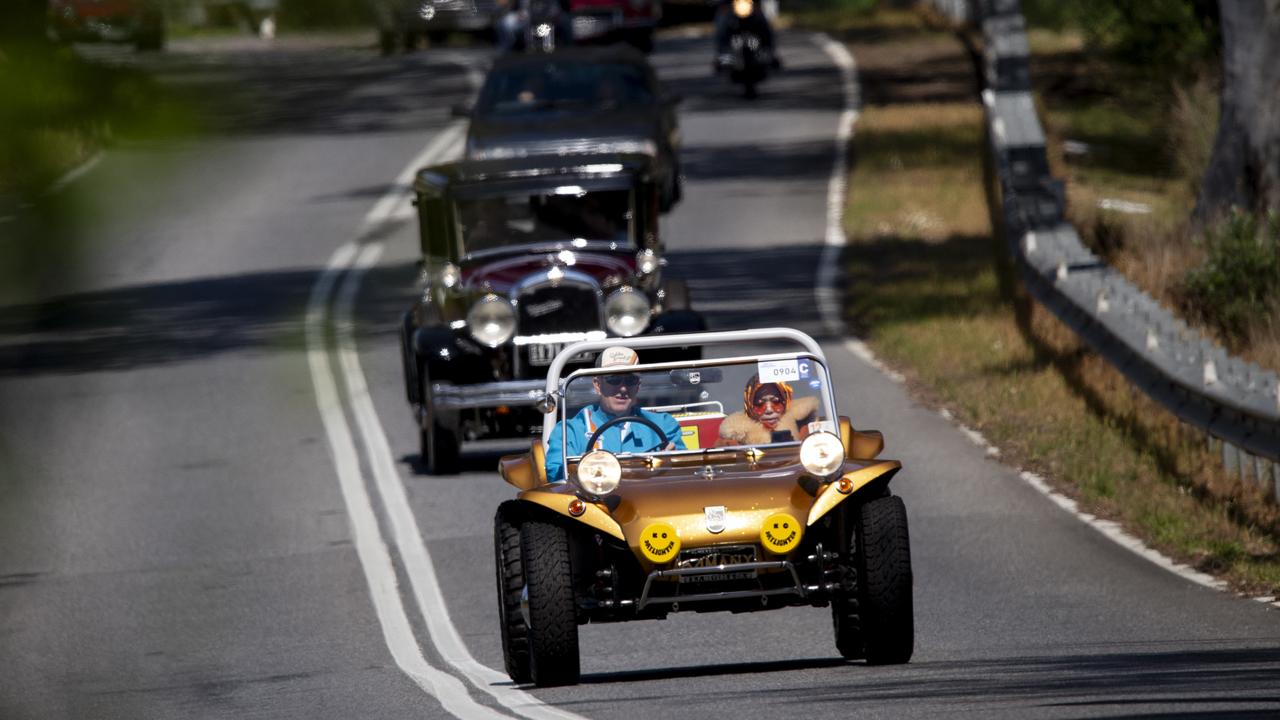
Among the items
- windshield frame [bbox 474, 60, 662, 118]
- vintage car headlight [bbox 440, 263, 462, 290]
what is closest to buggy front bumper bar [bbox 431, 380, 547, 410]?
vintage car headlight [bbox 440, 263, 462, 290]

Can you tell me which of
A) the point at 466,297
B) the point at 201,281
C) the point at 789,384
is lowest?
the point at 201,281

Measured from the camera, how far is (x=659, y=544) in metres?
8.02

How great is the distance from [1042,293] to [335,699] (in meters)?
9.22

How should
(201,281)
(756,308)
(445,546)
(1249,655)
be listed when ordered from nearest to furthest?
(1249,655) → (445,546) → (756,308) → (201,281)

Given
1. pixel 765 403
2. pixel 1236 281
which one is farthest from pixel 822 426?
→ pixel 1236 281

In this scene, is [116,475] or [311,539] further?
[116,475]

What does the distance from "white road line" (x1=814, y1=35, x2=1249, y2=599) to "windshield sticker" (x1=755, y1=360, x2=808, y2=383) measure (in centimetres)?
267

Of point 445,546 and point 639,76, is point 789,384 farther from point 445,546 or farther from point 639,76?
point 639,76

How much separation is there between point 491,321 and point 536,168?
1531 millimetres

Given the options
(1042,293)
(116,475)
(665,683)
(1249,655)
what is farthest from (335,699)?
(1042,293)

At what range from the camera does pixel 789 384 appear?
9.13m

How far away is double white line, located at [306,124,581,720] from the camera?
8664mm

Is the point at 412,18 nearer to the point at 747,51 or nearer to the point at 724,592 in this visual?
the point at 724,592

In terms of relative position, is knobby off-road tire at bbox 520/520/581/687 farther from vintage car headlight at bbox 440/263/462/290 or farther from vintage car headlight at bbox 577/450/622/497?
vintage car headlight at bbox 440/263/462/290
